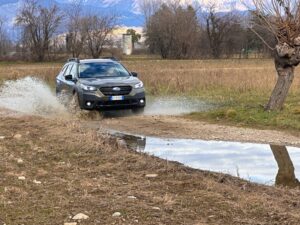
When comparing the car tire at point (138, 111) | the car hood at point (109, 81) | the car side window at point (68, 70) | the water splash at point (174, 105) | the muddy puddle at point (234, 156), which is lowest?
the water splash at point (174, 105)

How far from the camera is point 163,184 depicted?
684 centimetres

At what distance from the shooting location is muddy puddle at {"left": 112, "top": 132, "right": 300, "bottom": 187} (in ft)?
26.6

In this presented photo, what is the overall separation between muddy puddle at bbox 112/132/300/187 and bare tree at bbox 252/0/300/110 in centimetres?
432

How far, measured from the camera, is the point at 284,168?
8602 mm

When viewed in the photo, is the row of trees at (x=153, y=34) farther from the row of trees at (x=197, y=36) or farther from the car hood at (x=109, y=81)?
the car hood at (x=109, y=81)

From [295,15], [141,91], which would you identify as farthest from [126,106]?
[295,15]

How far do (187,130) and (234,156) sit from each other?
9.84 ft

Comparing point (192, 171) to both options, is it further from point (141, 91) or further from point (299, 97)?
point (299, 97)

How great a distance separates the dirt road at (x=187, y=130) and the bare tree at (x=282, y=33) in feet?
8.13

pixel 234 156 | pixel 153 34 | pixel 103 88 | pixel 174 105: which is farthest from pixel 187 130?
pixel 153 34

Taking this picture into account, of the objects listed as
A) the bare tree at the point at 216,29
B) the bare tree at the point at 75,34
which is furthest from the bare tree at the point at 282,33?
the bare tree at the point at 216,29

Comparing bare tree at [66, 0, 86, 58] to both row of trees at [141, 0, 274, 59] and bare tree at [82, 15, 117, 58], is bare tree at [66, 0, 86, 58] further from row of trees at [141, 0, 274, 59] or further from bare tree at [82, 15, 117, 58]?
row of trees at [141, 0, 274, 59]

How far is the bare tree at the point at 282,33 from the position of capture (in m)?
13.8

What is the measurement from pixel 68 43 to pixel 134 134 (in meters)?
68.8
